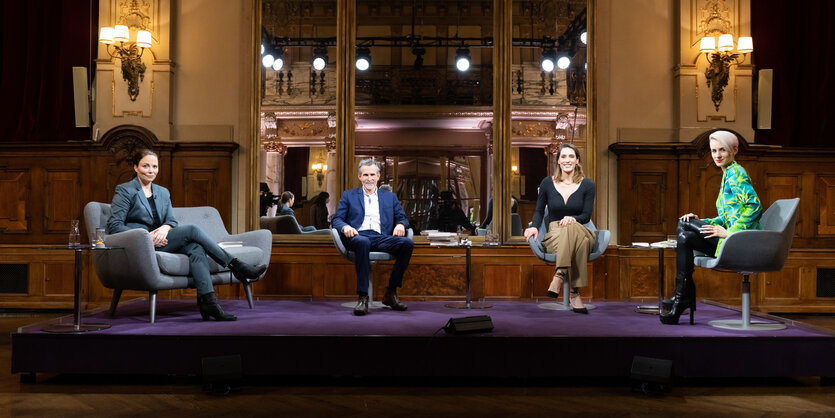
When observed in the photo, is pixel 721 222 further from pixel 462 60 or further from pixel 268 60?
pixel 268 60

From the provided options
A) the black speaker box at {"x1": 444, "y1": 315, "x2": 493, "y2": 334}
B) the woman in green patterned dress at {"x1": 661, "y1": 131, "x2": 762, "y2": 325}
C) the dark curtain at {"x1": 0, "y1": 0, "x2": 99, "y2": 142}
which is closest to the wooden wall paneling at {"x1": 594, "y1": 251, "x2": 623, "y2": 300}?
the woman in green patterned dress at {"x1": 661, "y1": 131, "x2": 762, "y2": 325}

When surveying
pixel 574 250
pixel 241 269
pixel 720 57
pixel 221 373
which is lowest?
pixel 221 373

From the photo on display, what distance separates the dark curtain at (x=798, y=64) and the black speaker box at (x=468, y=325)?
4.71 metres

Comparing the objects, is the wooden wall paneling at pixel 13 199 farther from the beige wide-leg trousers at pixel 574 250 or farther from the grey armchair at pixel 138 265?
the beige wide-leg trousers at pixel 574 250

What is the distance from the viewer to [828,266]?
6.70 m

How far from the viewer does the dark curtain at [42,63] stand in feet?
23.2

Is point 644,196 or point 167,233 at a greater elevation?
point 644,196

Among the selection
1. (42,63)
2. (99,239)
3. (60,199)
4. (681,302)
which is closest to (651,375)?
(681,302)

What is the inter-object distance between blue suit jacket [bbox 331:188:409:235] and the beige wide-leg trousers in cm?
115

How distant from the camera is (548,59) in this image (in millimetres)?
7039

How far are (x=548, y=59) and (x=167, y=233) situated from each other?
13.9ft

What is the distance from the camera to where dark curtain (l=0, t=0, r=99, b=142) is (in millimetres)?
7082

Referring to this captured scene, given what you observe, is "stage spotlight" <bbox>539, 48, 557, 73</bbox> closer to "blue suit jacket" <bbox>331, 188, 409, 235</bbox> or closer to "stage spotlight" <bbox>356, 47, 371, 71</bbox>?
"stage spotlight" <bbox>356, 47, 371, 71</bbox>

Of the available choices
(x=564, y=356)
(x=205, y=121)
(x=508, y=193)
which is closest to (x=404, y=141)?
(x=508, y=193)
